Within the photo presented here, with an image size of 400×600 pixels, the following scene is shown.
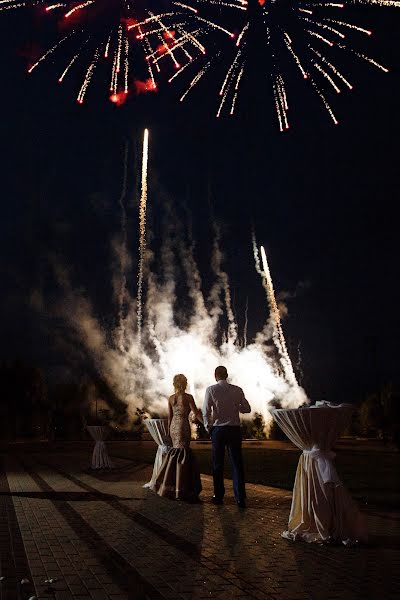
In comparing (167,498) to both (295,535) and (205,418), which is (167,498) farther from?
(295,535)

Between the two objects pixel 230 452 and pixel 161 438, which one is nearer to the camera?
pixel 230 452

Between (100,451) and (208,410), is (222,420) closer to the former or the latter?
(208,410)

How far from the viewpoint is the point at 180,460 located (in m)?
12.0

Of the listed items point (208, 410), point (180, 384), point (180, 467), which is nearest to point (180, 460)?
point (180, 467)

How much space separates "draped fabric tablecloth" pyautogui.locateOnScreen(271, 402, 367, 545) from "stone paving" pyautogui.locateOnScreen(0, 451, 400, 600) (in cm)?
24

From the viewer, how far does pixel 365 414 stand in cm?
8400

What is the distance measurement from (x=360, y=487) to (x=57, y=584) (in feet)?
33.7

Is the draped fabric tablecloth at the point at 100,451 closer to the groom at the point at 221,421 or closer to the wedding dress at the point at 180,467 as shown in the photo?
the wedding dress at the point at 180,467

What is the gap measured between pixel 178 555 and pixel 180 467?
5.13m

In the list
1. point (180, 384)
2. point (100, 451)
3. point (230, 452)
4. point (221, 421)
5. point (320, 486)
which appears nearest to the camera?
point (320, 486)

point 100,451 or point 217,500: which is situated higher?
point 100,451

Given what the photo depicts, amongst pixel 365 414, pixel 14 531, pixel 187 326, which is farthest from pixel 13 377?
pixel 14 531

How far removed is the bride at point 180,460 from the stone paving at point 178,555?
1.69 ft

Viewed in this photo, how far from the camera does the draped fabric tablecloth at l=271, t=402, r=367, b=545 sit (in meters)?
7.33
